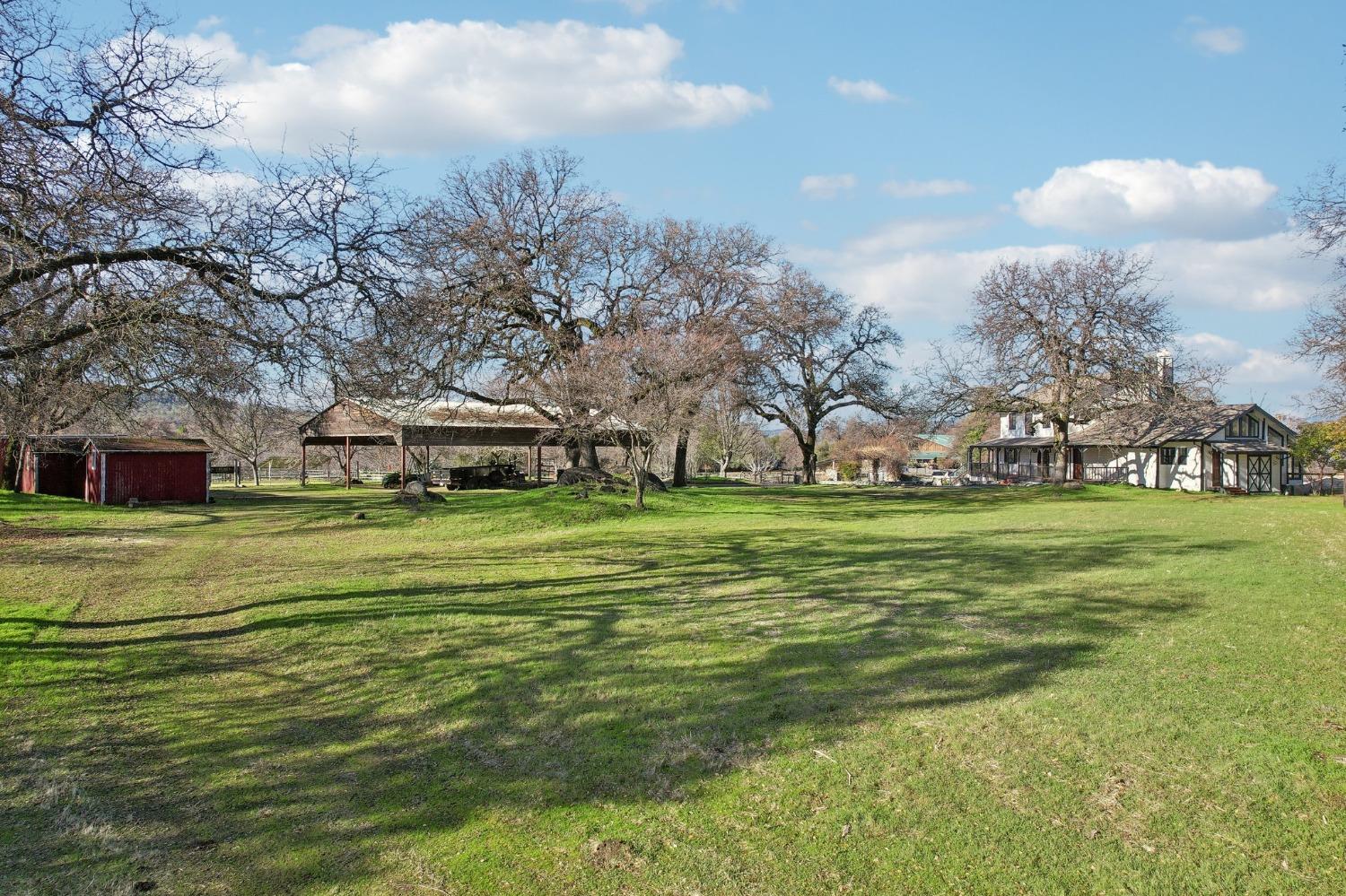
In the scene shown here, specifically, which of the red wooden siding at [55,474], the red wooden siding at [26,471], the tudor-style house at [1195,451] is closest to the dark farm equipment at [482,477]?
the red wooden siding at [55,474]

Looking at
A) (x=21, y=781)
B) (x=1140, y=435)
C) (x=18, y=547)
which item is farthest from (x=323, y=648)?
(x=1140, y=435)

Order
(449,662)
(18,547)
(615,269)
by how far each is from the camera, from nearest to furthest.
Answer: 1. (449,662)
2. (18,547)
3. (615,269)

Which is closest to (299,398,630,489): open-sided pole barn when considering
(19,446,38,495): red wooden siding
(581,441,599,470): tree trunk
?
(581,441,599,470): tree trunk

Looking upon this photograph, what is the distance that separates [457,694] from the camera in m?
6.85

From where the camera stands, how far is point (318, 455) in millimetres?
68312

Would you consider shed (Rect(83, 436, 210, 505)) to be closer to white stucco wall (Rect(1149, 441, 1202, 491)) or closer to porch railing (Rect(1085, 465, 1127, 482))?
white stucco wall (Rect(1149, 441, 1202, 491))

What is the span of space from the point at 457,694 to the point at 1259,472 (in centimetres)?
4626

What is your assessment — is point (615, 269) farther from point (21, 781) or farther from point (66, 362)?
point (21, 781)

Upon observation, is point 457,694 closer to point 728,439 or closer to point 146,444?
point 146,444

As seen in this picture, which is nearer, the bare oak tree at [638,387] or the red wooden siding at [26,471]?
the bare oak tree at [638,387]

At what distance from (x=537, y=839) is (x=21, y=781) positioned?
3.40 m

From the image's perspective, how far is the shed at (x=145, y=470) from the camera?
2803 cm

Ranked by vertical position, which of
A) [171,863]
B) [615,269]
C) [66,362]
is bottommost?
[171,863]

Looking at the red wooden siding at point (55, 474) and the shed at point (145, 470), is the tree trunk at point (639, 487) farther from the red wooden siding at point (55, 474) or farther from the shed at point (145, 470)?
the red wooden siding at point (55, 474)
